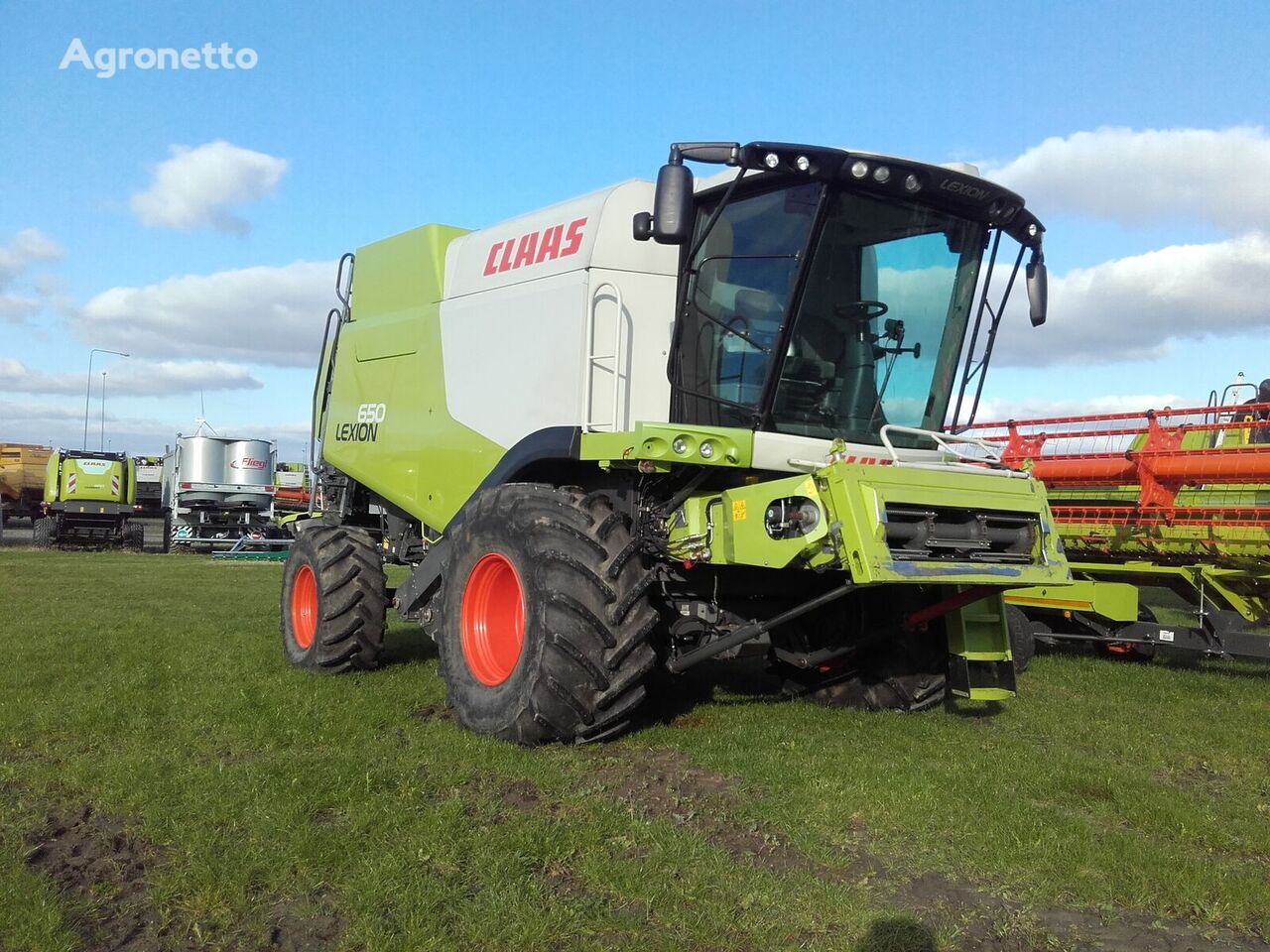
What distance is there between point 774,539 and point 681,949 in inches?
90.2

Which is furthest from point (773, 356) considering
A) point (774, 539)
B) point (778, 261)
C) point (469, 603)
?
point (469, 603)

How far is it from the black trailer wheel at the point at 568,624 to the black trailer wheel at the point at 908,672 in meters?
2.00

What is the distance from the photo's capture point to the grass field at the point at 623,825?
3.47 metres

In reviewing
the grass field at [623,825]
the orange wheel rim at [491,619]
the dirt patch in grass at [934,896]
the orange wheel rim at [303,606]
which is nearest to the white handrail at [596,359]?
the orange wheel rim at [491,619]

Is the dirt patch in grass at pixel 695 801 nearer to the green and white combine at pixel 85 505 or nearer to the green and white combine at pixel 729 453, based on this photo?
the green and white combine at pixel 729 453

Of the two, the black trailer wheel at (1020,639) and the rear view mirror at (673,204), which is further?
the black trailer wheel at (1020,639)

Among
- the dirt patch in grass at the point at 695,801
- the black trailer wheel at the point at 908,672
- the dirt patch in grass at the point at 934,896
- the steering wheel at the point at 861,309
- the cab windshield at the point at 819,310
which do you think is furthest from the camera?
the black trailer wheel at the point at 908,672

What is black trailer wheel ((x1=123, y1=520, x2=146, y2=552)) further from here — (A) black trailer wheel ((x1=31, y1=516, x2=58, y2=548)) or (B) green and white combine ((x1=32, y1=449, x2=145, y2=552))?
(A) black trailer wheel ((x1=31, y1=516, x2=58, y2=548))

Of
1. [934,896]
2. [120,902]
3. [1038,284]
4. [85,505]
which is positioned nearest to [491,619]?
[120,902]

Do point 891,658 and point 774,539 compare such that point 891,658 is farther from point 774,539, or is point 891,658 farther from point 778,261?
point 778,261

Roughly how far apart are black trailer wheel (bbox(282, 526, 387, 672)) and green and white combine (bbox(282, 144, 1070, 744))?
80 centimetres

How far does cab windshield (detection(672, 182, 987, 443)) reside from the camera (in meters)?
5.66

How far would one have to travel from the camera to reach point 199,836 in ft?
13.3

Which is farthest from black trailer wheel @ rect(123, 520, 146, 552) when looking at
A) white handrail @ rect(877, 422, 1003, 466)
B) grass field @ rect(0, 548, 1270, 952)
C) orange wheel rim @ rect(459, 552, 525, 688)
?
white handrail @ rect(877, 422, 1003, 466)
